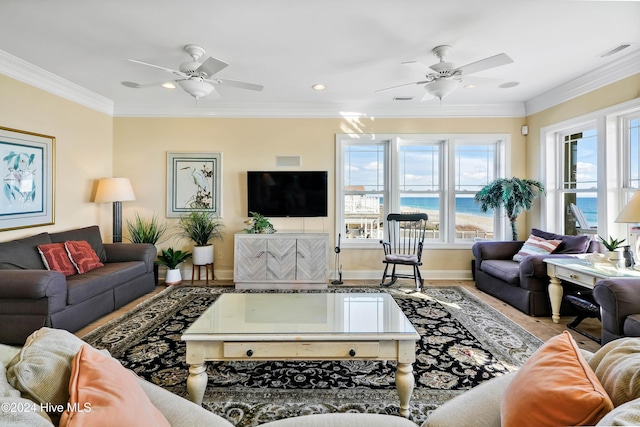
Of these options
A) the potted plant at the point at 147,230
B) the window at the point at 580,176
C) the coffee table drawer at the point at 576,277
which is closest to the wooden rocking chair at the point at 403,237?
the coffee table drawer at the point at 576,277

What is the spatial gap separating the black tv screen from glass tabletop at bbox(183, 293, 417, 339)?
2305mm

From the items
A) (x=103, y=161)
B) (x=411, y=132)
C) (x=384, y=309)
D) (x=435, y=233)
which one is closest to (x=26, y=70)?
(x=103, y=161)

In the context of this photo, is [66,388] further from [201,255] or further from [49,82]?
[49,82]

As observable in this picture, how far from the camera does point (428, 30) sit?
274cm

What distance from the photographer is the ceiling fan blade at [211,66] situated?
2.72 metres

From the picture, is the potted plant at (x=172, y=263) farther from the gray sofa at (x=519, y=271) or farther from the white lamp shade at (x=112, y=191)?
the gray sofa at (x=519, y=271)

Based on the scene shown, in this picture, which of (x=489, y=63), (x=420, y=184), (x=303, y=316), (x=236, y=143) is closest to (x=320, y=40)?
(x=489, y=63)

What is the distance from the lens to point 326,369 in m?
2.37

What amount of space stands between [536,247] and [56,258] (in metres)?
5.50

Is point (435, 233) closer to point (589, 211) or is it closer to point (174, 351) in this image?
point (589, 211)

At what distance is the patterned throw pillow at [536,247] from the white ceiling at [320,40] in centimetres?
187

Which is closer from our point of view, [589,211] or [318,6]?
[318,6]

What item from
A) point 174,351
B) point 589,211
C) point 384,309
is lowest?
point 174,351

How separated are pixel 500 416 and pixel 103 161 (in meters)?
5.56
